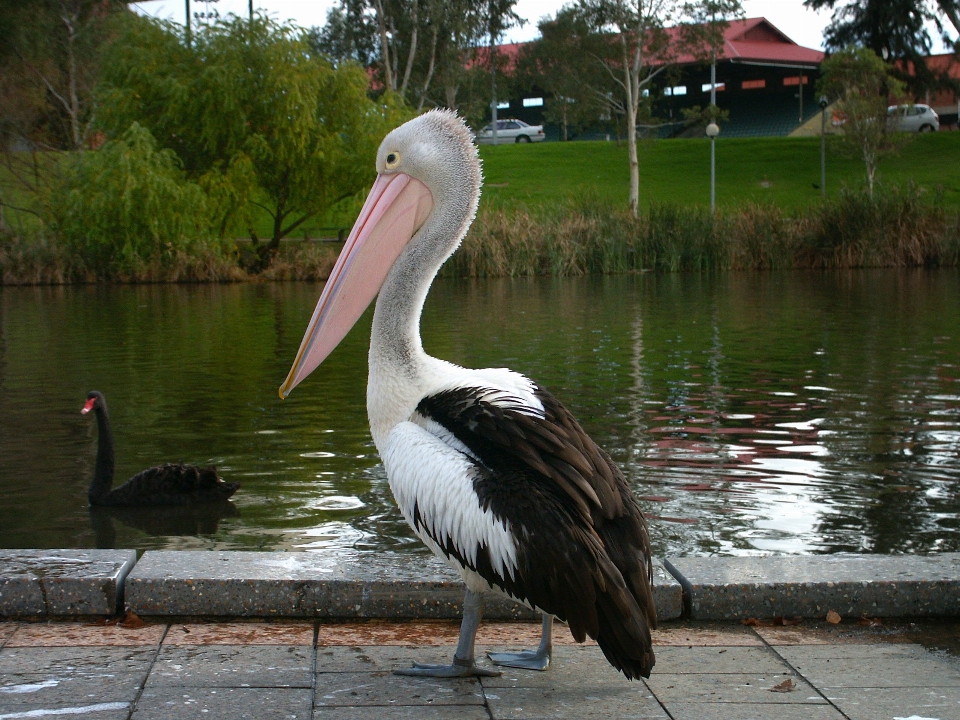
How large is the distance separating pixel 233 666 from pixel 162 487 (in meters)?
3.67

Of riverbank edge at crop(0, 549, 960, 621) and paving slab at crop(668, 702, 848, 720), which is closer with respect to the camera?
paving slab at crop(668, 702, 848, 720)

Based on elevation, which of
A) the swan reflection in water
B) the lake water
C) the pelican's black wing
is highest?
the pelican's black wing

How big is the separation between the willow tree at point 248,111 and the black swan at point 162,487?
2262 centimetres

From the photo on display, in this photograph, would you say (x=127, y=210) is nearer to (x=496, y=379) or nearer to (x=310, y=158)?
(x=310, y=158)

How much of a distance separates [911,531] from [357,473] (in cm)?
338

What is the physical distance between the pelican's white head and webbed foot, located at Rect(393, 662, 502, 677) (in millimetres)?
1255

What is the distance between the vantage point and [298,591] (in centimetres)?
356

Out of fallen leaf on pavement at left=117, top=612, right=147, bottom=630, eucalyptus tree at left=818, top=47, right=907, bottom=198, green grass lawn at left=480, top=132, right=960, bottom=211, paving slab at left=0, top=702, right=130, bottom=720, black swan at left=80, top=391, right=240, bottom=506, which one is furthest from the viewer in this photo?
green grass lawn at left=480, top=132, right=960, bottom=211

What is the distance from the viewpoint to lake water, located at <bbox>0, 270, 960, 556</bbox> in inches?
237

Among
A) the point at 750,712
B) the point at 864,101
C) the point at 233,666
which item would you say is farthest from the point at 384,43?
the point at 750,712

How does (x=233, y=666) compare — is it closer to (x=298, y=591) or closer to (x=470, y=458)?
(x=298, y=591)

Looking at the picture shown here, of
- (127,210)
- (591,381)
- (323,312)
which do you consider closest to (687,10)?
(127,210)

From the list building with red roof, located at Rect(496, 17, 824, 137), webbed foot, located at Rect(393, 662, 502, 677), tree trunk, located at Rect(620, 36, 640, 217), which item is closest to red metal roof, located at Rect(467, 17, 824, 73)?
building with red roof, located at Rect(496, 17, 824, 137)

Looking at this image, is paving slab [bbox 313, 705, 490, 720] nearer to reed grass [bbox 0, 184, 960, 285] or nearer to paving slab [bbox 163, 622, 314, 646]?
paving slab [bbox 163, 622, 314, 646]
